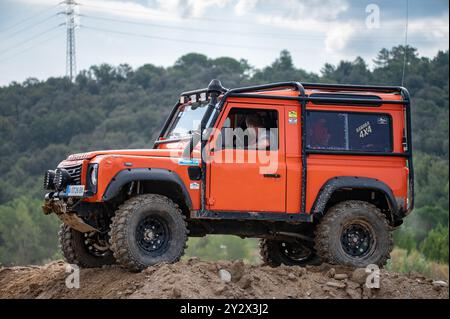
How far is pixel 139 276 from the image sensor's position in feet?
37.0

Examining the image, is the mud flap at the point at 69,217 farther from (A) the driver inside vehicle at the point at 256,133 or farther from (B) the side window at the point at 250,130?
(A) the driver inside vehicle at the point at 256,133

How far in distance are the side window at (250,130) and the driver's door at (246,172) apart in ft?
0.04

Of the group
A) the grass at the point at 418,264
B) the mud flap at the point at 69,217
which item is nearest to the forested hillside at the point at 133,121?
the grass at the point at 418,264

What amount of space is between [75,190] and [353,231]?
3.89m

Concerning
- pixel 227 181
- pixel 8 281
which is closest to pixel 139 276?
pixel 227 181

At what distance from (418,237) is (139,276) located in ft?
184

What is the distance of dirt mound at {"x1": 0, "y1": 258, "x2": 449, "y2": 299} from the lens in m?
10.6

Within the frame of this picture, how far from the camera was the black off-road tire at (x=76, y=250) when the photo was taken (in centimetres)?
1292

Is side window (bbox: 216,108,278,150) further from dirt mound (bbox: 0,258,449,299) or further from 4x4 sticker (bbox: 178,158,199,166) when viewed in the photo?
dirt mound (bbox: 0,258,449,299)

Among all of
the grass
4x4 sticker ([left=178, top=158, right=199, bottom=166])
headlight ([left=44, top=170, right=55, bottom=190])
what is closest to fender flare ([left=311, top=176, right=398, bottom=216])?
4x4 sticker ([left=178, top=158, right=199, bottom=166])

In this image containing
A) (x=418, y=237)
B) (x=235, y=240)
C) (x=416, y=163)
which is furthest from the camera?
(x=416, y=163)

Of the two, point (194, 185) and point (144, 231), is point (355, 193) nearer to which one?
point (194, 185)

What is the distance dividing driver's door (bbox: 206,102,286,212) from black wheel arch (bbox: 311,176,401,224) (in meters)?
0.55
